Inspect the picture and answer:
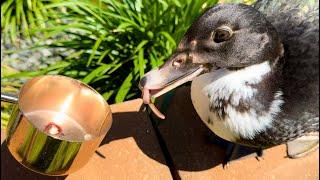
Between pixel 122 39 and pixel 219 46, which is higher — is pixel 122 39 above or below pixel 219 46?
below

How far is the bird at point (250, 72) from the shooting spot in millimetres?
1600

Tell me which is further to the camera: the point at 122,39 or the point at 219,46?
the point at 122,39

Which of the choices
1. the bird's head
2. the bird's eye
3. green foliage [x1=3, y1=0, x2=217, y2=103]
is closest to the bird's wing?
the bird's head

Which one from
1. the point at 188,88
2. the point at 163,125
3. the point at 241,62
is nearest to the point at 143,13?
the point at 188,88

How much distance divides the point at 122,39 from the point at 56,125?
871mm

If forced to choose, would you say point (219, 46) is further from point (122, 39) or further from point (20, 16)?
point (20, 16)

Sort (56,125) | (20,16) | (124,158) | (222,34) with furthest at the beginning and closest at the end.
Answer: (20,16) → (124,158) → (56,125) → (222,34)

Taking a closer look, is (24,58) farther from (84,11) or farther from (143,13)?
(143,13)

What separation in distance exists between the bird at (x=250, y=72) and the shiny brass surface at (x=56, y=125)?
0.83 ft

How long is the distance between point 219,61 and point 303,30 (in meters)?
0.35

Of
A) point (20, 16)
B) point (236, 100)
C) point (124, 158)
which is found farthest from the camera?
point (20, 16)

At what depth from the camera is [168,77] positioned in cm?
165

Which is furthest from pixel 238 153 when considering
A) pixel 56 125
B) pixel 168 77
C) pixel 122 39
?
pixel 122 39

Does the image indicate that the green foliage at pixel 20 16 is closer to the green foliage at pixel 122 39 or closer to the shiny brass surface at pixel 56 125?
the green foliage at pixel 122 39
